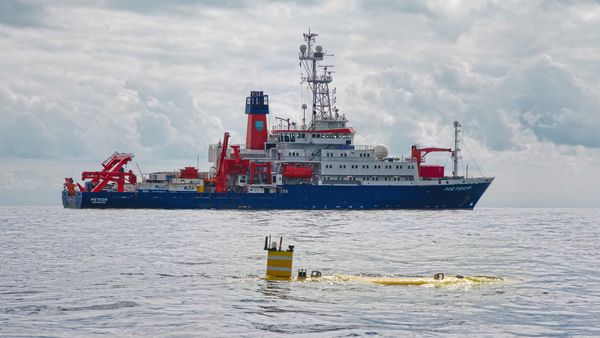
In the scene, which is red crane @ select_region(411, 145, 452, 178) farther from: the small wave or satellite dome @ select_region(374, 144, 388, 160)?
the small wave

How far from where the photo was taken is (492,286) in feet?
97.8

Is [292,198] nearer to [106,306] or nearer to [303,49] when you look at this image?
[303,49]

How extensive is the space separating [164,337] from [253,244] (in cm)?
2898

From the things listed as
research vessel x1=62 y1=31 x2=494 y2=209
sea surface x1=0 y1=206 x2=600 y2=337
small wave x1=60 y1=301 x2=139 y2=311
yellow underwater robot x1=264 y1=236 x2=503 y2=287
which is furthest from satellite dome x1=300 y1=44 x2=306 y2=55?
small wave x1=60 y1=301 x2=139 y2=311

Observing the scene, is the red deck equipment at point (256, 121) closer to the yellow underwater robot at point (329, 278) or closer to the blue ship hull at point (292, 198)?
the blue ship hull at point (292, 198)

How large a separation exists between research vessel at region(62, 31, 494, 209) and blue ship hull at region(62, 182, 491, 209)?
132 mm

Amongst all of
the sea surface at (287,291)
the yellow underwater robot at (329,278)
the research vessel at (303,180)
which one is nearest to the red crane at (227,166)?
the research vessel at (303,180)

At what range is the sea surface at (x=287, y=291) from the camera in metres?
21.4

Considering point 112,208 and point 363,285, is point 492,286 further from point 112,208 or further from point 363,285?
point 112,208

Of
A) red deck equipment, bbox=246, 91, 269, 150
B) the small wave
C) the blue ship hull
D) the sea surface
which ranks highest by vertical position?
red deck equipment, bbox=246, 91, 269, 150

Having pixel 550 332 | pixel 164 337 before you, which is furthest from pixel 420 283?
pixel 164 337

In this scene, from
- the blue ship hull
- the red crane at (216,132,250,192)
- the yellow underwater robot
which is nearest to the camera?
the yellow underwater robot

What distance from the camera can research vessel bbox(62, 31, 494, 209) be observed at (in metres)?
99.9

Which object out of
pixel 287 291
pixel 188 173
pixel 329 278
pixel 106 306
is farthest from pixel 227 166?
pixel 106 306
